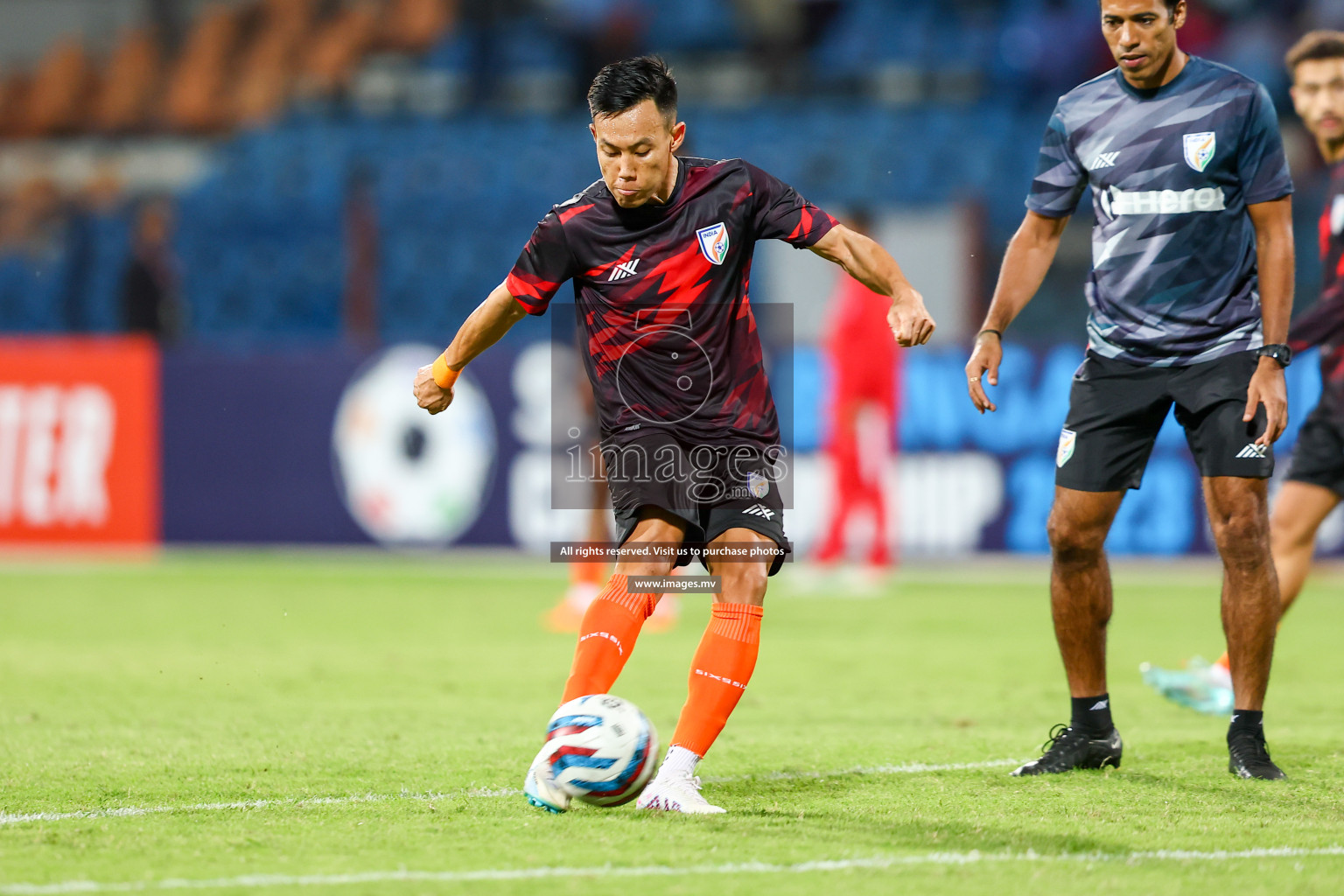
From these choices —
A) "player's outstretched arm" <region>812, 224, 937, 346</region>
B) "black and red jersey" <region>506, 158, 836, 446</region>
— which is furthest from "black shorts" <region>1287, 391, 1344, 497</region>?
"black and red jersey" <region>506, 158, 836, 446</region>

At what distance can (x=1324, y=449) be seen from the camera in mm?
6391

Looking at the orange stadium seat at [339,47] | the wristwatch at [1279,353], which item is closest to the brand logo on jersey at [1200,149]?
the wristwatch at [1279,353]

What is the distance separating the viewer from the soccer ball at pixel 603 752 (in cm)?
415

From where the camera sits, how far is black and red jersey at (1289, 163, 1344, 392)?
20.8ft

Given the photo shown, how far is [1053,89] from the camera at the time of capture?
1652 cm

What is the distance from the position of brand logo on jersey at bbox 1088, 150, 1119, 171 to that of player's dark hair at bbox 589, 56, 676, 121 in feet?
4.31

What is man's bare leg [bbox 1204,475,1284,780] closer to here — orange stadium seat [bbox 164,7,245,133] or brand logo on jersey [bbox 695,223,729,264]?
brand logo on jersey [bbox 695,223,729,264]

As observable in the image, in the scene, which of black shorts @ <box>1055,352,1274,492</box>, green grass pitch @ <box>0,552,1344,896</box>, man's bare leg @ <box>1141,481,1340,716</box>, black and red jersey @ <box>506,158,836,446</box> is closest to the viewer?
green grass pitch @ <box>0,552,1344,896</box>

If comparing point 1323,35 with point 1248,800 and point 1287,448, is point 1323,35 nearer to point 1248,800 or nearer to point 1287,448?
point 1248,800

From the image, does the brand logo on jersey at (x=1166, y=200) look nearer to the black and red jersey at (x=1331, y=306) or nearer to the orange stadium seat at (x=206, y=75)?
the black and red jersey at (x=1331, y=306)

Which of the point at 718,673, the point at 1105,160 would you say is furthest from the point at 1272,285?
the point at 718,673

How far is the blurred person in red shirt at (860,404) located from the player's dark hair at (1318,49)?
479cm

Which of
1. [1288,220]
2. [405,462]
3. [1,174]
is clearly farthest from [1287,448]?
[1,174]

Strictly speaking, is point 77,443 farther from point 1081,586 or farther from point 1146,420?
point 1146,420
